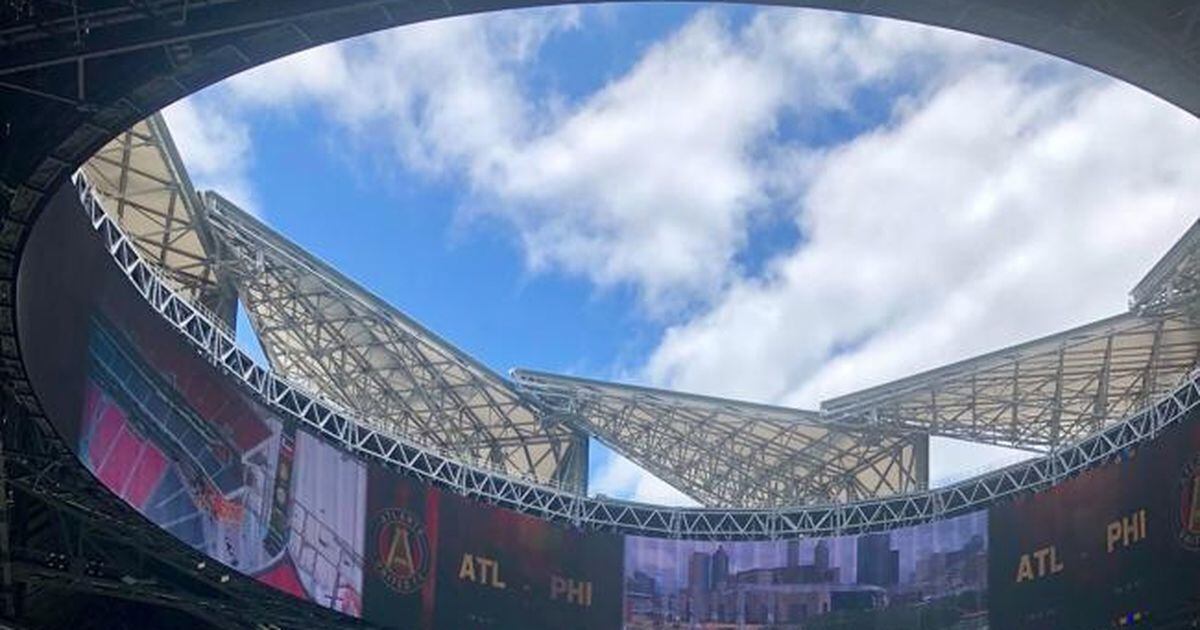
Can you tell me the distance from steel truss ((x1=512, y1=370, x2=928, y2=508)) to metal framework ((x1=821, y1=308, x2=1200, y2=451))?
212 cm

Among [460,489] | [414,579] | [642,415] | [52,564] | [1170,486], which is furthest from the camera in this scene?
[642,415]

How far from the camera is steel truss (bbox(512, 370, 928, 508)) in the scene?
54531 mm

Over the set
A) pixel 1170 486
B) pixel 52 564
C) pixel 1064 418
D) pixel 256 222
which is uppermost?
pixel 256 222

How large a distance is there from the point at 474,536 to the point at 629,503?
335 inches

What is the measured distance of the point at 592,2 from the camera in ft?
70.1

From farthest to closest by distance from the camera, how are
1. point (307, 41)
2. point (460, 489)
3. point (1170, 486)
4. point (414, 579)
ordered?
point (460, 489)
point (414, 579)
point (1170, 486)
point (307, 41)

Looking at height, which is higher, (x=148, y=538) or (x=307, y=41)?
(x=307, y=41)

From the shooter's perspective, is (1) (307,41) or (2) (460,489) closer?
(1) (307,41)

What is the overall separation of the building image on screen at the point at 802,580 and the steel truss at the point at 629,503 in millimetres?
1425

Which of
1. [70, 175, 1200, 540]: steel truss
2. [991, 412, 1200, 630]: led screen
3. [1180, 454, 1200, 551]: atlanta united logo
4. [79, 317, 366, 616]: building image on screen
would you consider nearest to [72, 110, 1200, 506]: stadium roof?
[70, 175, 1200, 540]: steel truss

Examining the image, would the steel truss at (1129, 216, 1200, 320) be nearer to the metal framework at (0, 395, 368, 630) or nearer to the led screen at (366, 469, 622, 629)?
the led screen at (366, 469, 622, 629)

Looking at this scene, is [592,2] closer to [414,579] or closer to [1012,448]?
[414,579]

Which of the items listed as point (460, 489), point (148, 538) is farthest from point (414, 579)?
point (148, 538)

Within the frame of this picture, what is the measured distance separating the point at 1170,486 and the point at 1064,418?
9.90m
